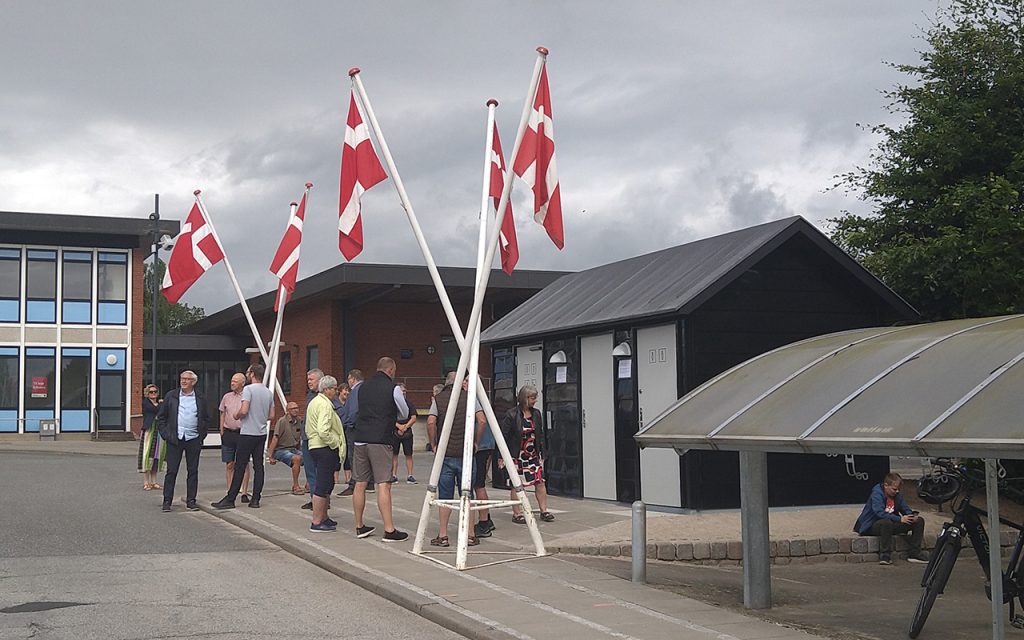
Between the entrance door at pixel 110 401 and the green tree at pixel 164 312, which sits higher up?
the green tree at pixel 164 312

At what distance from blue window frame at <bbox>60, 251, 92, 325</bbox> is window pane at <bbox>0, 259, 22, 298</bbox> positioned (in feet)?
4.68

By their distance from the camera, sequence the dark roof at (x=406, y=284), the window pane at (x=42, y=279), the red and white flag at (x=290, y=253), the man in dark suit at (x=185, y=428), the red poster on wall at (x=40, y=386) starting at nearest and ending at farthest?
the man in dark suit at (x=185, y=428), the red and white flag at (x=290, y=253), the dark roof at (x=406, y=284), the red poster on wall at (x=40, y=386), the window pane at (x=42, y=279)

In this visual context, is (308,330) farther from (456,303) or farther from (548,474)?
(548,474)

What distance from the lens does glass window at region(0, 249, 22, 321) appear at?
40656mm

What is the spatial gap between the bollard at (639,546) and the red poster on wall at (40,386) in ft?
116

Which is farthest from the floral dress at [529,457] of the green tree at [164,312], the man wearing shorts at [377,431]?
the green tree at [164,312]

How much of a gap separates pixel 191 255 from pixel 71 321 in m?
24.0

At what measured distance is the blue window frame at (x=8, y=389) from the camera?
4041 centimetres

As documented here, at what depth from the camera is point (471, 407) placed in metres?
11.7

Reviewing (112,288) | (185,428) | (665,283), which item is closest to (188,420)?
(185,428)

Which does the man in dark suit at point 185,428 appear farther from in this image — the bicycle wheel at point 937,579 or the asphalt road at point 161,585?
the bicycle wheel at point 937,579

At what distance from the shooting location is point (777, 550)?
12859 mm

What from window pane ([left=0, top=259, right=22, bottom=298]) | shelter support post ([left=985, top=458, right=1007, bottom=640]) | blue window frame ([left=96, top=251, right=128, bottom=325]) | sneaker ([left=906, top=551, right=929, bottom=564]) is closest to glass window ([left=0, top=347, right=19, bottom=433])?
window pane ([left=0, top=259, right=22, bottom=298])

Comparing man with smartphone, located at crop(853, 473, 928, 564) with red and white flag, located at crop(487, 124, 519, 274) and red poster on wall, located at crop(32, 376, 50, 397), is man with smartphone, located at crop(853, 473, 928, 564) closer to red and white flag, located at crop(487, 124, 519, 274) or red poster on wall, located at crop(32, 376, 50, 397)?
red and white flag, located at crop(487, 124, 519, 274)
